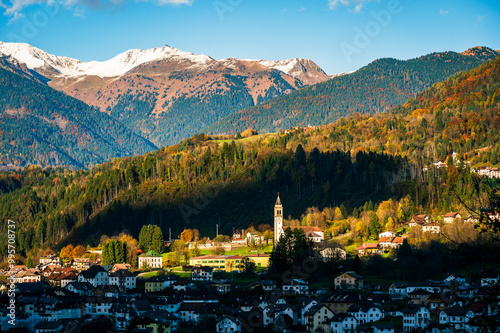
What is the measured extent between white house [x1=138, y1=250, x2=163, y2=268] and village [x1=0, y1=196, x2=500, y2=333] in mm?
9588

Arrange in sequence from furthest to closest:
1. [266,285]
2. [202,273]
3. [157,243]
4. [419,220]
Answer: [157,243]
[419,220]
[202,273]
[266,285]

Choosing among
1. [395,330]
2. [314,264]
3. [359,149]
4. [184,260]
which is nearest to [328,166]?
[359,149]

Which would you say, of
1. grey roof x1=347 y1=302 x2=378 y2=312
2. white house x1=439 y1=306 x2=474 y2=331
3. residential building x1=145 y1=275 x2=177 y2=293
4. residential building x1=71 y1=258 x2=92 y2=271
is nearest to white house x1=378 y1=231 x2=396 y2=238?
residential building x1=145 y1=275 x2=177 y2=293

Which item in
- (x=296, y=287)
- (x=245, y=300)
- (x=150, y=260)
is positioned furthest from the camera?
(x=150, y=260)

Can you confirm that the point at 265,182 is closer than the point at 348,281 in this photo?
No

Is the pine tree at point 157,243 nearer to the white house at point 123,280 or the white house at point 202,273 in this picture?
the white house at point 202,273

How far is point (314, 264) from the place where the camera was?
A: 334 ft

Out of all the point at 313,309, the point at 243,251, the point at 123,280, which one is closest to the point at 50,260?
the point at 243,251

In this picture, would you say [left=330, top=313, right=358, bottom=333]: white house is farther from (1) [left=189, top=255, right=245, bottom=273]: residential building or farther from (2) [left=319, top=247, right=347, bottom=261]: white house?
(1) [left=189, top=255, right=245, bottom=273]: residential building

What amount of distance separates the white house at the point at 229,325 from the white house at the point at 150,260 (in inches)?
2049

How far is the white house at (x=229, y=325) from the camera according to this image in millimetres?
70812

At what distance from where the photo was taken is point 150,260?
407 feet

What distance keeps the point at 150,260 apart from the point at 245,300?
42.8m

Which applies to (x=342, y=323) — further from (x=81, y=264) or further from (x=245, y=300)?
(x=81, y=264)
